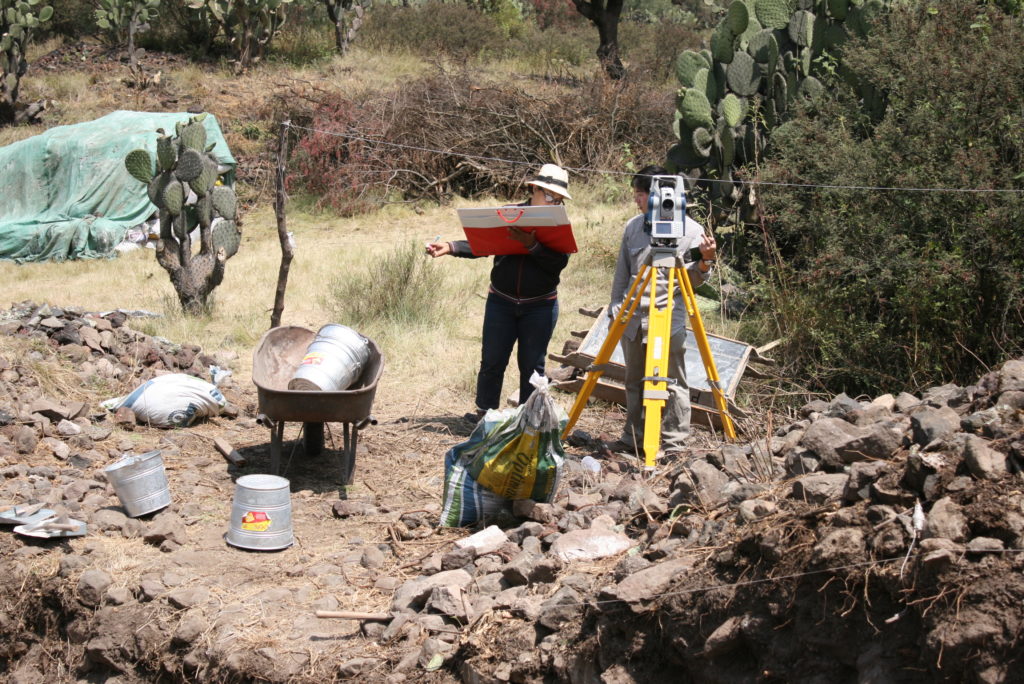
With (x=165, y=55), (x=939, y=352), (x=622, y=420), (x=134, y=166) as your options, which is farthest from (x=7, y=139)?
(x=939, y=352)

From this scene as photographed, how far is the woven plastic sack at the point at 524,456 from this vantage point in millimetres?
4688

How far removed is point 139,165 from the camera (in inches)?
383

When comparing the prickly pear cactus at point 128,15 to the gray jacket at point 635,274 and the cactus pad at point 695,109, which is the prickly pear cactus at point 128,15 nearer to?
the cactus pad at point 695,109

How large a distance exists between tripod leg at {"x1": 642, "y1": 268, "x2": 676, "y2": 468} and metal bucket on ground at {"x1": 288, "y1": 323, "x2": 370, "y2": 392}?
1.83 metres

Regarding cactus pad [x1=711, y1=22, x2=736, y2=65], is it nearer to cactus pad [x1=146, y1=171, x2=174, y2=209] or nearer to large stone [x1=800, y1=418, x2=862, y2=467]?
cactus pad [x1=146, y1=171, x2=174, y2=209]

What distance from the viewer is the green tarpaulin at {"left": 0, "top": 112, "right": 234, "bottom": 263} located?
528 inches

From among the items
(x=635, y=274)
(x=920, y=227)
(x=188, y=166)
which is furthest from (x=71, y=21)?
(x=920, y=227)

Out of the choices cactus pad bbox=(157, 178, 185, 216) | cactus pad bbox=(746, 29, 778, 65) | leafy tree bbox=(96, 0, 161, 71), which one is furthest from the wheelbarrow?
leafy tree bbox=(96, 0, 161, 71)

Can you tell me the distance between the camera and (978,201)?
20.8ft

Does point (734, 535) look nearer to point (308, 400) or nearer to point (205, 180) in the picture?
point (308, 400)

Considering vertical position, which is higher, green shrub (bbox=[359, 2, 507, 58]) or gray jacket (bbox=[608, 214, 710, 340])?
green shrub (bbox=[359, 2, 507, 58])

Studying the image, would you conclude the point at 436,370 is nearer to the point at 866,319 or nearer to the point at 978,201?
the point at 866,319

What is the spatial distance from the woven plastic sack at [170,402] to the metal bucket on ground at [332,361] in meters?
1.10

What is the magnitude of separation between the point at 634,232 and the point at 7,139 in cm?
1544
